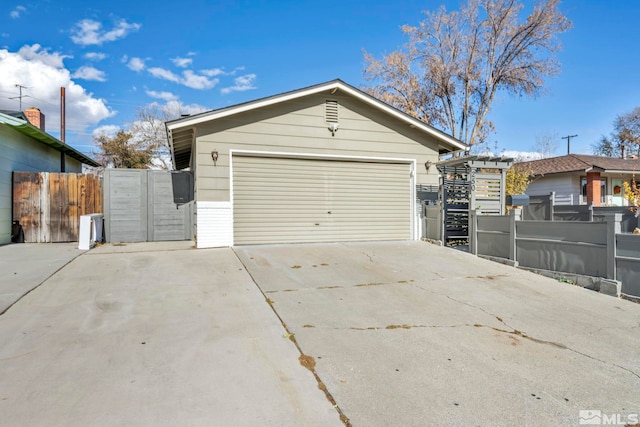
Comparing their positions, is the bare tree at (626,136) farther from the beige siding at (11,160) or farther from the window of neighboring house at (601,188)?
the beige siding at (11,160)

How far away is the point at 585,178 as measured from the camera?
21594 millimetres

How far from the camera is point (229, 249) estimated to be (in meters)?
8.57

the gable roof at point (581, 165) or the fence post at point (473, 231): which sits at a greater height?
the gable roof at point (581, 165)

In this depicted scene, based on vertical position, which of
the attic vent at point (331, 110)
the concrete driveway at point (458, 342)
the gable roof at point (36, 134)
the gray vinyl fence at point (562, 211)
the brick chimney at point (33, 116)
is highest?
the brick chimney at point (33, 116)

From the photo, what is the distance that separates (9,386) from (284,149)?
746 cm

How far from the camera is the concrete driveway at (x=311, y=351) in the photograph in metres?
2.49

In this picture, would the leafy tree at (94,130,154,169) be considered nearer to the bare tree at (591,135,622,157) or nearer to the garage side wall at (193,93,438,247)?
the garage side wall at (193,93,438,247)

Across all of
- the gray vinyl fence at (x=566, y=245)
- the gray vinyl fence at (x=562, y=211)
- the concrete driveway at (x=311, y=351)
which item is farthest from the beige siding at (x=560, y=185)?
the concrete driveway at (x=311, y=351)

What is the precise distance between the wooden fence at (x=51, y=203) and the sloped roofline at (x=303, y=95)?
384cm

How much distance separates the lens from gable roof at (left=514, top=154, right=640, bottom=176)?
811 inches

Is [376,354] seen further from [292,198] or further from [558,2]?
[558,2]

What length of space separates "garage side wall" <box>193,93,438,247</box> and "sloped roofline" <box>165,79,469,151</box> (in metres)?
0.24

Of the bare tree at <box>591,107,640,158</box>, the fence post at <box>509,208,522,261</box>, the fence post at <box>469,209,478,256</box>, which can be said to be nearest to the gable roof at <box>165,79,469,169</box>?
the fence post at <box>469,209,478,256</box>

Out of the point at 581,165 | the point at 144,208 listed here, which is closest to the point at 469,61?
the point at 581,165
